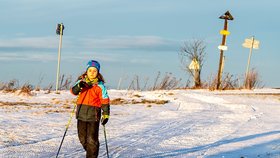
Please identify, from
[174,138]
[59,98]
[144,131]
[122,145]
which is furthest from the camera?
[59,98]

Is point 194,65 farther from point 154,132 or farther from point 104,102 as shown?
point 104,102

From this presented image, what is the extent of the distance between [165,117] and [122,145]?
19.5 feet

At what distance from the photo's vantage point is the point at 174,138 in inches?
456

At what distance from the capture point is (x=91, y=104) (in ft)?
26.9

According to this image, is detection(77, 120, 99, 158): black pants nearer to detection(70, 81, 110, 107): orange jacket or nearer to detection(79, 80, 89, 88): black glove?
detection(70, 81, 110, 107): orange jacket

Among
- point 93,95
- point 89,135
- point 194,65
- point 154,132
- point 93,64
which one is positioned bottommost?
point 154,132

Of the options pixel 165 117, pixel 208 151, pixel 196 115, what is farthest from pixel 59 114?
pixel 208 151

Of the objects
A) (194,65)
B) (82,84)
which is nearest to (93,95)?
(82,84)

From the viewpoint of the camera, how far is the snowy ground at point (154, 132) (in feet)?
31.8

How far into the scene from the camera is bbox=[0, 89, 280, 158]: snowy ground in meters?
9.69

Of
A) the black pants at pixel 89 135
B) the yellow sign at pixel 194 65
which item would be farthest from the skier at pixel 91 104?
the yellow sign at pixel 194 65

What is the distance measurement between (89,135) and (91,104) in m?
0.49

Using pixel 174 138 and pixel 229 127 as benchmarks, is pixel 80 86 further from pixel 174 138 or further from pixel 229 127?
pixel 229 127

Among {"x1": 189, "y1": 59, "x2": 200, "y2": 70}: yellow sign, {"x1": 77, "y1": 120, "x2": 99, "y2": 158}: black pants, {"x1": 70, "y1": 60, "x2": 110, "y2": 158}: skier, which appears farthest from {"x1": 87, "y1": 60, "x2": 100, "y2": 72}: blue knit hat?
{"x1": 189, "y1": 59, "x2": 200, "y2": 70}: yellow sign
